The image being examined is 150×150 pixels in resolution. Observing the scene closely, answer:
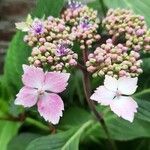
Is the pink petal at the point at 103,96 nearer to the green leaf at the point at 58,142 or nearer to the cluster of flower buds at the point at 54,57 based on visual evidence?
the cluster of flower buds at the point at 54,57

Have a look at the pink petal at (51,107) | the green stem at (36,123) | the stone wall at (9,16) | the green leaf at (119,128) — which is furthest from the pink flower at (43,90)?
the stone wall at (9,16)

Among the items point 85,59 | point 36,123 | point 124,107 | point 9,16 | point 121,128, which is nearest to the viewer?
point 124,107

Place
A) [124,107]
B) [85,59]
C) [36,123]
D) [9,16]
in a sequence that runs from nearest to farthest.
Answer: [124,107] < [85,59] < [36,123] < [9,16]

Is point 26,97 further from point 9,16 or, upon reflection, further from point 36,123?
point 9,16

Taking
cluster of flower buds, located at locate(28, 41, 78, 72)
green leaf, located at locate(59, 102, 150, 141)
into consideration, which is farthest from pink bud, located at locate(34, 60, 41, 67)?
green leaf, located at locate(59, 102, 150, 141)

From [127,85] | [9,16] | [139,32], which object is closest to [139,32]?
[139,32]

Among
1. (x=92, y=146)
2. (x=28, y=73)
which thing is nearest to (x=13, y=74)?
(x=92, y=146)

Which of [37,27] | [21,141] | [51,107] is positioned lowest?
[21,141]
